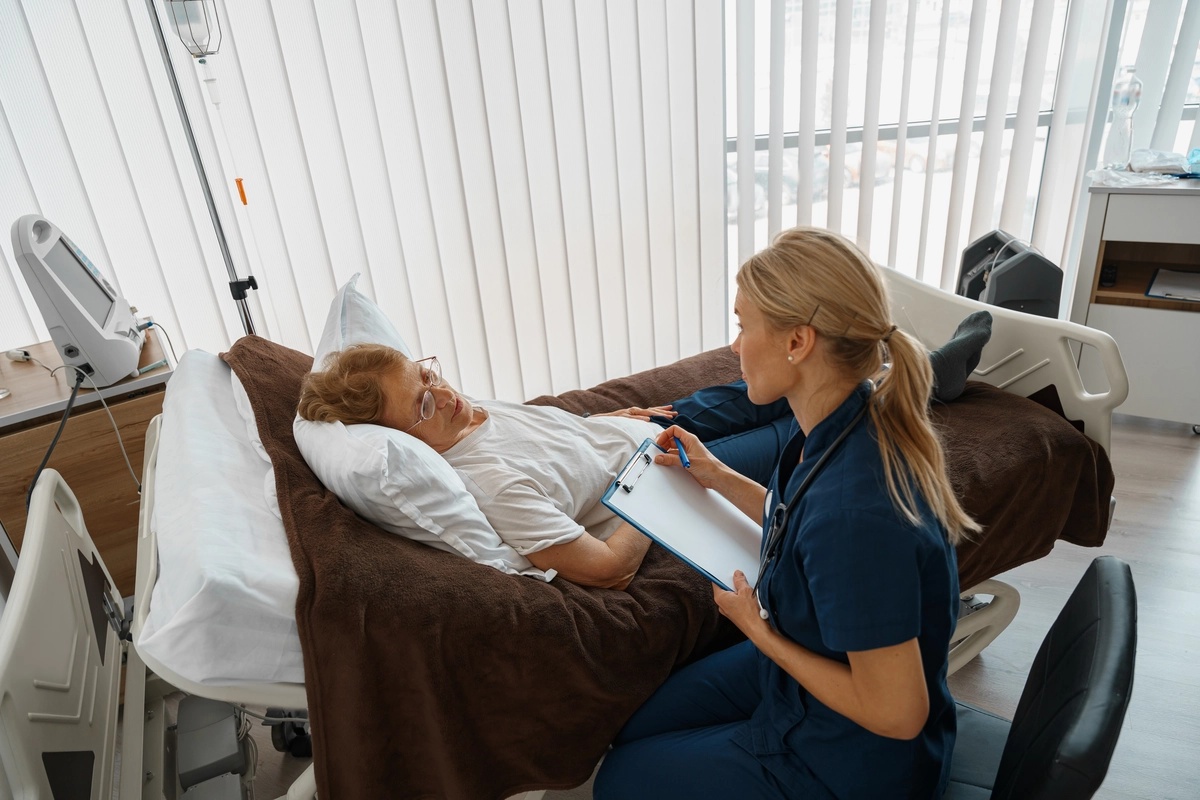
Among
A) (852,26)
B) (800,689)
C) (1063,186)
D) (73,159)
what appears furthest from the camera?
(1063,186)

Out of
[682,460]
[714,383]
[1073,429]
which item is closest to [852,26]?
[714,383]

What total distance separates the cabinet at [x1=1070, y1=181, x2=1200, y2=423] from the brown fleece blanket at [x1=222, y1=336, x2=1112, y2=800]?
6.87ft

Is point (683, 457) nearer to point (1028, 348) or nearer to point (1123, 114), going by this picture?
point (1028, 348)

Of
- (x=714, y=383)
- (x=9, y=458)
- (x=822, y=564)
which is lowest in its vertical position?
(x=714, y=383)

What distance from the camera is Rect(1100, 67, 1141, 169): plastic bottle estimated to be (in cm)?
279

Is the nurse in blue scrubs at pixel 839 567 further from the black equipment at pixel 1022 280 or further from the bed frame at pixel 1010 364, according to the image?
the black equipment at pixel 1022 280

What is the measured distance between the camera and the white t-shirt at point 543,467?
1.44 metres

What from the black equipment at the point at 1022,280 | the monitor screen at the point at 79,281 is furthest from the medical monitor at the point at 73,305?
the black equipment at the point at 1022,280

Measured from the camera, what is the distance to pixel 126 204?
2.25 meters

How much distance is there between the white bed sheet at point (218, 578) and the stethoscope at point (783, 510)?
2.25 ft

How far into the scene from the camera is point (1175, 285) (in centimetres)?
271

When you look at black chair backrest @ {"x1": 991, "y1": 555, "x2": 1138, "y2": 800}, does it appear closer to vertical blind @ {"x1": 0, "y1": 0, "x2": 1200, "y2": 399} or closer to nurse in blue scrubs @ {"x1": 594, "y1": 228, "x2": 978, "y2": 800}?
nurse in blue scrubs @ {"x1": 594, "y1": 228, "x2": 978, "y2": 800}

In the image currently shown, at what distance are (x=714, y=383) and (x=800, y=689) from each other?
119 centimetres

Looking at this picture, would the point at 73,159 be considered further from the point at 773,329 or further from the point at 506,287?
the point at 773,329
